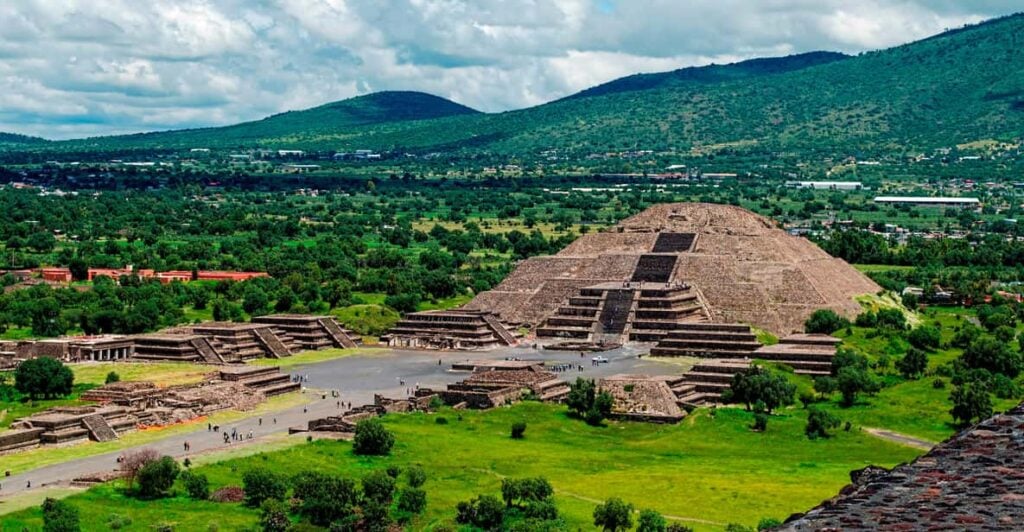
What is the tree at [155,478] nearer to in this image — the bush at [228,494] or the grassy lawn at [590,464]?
the grassy lawn at [590,464]

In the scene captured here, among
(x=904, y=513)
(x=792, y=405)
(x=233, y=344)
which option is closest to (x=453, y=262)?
(x=233, y=344)

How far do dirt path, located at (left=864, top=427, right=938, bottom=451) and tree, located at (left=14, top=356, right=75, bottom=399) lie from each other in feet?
165

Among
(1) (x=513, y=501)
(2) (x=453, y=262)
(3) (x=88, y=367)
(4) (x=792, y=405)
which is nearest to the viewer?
(1) (x=513, y=501)

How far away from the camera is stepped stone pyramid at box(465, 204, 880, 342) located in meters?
134

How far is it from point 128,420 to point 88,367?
89.5ft

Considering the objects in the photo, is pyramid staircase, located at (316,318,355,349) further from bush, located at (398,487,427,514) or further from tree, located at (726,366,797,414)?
bush, located at (398,487,427,514)

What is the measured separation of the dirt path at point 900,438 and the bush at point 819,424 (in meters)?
2.33

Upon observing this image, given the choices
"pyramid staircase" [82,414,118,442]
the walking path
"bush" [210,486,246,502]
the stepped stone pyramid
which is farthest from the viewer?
the stepped stone pyramid

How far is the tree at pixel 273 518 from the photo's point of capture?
59.2 metres

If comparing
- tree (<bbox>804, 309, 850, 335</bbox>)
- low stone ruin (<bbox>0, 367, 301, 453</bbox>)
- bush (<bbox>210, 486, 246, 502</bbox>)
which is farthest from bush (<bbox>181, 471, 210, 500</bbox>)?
tree (<bbox>804, 309, 850, 335</bbox>)

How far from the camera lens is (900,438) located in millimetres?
85250

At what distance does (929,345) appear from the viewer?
119 m

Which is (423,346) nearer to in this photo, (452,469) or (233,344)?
(233,344)

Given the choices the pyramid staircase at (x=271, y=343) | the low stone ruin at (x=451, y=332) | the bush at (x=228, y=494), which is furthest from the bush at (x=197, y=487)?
the low stone ruin at (x=451, y=332)
